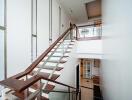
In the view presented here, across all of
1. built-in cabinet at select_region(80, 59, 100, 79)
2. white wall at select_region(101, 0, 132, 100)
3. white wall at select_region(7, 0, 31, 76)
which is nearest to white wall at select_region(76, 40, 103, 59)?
white wall at select_region(7, 0, 31, 76)

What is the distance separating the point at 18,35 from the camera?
314 centimetres

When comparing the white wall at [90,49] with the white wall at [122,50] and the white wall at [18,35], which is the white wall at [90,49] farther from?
the white wall at [122,50]

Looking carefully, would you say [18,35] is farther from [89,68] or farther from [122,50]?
[89,68]

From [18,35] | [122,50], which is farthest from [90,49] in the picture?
[122,50]

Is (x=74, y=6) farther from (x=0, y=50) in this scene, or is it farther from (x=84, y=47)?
(x=0, y=50)

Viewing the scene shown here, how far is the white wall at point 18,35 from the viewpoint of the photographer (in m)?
2.89

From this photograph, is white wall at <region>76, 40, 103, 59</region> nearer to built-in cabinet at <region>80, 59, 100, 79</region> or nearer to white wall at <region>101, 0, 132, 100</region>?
white wall at <region>101, 0, 132, 100</region>

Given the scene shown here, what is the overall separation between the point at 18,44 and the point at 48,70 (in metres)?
1.07

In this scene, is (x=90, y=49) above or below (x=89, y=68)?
above

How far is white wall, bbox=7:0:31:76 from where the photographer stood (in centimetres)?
289

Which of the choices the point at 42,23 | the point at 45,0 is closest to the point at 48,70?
the point at 42,23

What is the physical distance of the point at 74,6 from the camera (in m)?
6.56

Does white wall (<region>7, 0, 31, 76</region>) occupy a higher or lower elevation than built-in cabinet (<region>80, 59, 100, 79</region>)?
higher

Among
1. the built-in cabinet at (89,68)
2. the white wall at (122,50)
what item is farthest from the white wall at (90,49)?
the built-in cabinet at (89,68)
